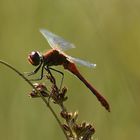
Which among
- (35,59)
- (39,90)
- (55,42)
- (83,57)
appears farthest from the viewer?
(83,57)

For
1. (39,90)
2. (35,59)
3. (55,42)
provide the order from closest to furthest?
1. (39,90)
2. (35,59)
3. (55,42)

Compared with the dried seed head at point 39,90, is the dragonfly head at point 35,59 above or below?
above

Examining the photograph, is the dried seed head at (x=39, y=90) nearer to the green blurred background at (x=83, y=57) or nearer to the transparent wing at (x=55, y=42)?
the transparent wing at (x=55, y=42)

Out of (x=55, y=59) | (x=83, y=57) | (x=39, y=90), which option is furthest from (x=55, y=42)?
(x=83, y=57)

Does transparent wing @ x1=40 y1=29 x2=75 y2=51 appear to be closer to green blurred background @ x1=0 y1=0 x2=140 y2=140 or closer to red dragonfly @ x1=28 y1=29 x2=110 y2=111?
red dragonfly @ x1=28 y1=29 x2=110 y2=111

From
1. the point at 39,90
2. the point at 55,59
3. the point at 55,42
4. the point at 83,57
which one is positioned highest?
the point at 83,57

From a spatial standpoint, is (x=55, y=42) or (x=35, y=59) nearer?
(x=35, y=59)

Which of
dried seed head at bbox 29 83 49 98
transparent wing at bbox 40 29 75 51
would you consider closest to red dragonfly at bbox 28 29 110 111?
transparent wing at bbox 40 29 75 51

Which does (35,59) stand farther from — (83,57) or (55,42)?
(83,57)

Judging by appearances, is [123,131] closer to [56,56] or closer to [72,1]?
[56,56]

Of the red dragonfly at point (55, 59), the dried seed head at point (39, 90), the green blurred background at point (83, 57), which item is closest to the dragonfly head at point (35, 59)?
the red dragonfly at point (55, 59)
